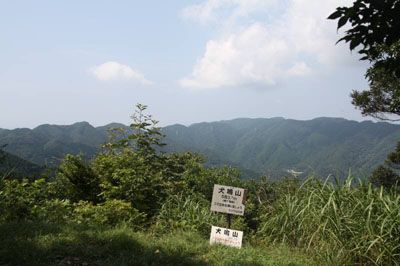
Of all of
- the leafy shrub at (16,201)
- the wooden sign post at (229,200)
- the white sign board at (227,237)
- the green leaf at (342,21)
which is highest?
the green leaf at (342,21)

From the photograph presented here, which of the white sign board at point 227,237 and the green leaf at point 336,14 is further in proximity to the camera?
the white sign board at point 227,237

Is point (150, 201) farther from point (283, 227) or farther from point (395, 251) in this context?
point (395, 251)

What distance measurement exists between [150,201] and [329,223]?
448 cm

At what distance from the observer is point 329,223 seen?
245 inches

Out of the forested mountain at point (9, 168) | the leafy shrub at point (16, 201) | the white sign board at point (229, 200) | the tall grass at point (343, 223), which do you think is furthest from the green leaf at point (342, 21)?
the forested mountain at point (9, 168)

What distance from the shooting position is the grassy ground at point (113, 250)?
17.2ft

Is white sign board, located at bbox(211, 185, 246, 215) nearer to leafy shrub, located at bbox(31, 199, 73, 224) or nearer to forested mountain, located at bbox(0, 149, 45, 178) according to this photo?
leafy shrub, located at bbox(31, 199, 73, 224)

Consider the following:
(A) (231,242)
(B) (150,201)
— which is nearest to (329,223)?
(A) (231,242)

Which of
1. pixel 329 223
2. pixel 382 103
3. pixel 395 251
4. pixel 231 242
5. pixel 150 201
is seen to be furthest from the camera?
pixel 382 103

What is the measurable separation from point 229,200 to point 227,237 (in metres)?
0.79

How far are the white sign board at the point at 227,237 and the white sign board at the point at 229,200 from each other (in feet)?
1.86

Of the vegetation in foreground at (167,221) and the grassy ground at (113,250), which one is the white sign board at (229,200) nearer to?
the vegetation in foreground at (167,221)

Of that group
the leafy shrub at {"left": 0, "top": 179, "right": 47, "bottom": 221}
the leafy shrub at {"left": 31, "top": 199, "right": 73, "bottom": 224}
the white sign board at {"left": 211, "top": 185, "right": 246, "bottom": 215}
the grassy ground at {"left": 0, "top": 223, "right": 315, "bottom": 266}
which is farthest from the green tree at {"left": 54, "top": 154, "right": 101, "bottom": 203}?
the white sign board at {"left": 211, "top": 185, "right": 246, "bottom": 215}

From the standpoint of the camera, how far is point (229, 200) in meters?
7.33
